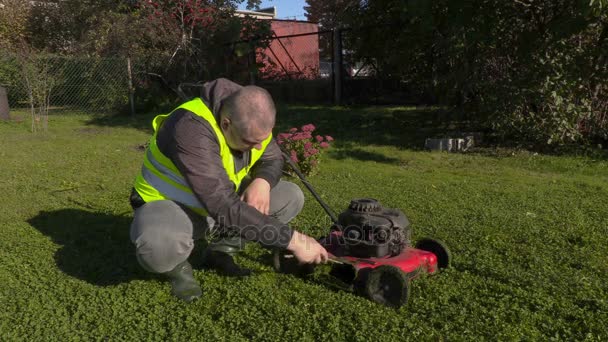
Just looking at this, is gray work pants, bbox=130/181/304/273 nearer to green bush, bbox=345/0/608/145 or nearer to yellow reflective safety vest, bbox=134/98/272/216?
yellow reflective safety vest, bbox=134/98/272/216

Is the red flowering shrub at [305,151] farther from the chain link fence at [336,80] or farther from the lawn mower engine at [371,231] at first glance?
the chain link fence at [336,80]

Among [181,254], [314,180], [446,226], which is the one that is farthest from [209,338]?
[314,180]

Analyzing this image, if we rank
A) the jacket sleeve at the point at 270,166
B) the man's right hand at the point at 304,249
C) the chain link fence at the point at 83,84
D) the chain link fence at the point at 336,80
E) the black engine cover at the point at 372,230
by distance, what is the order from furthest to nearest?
the chain link fence at the point at 83,84, the chain link fence at the point at 336,80, the jacket sleeve at the point at 270,166, the black engine cover at the point at 372,230, the man's right hand at the point at 304,249

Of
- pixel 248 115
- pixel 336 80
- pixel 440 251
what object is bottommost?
pixel 440 251

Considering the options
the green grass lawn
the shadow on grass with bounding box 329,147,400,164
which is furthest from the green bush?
the shadow on grass with bounding box 329,147,400,164

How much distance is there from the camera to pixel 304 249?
2670 mm

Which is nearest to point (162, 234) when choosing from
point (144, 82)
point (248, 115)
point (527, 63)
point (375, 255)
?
point (248, 115)

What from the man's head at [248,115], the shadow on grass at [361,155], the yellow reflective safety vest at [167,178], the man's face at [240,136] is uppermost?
the man's head at [248,115]

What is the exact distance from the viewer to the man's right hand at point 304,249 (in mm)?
2645

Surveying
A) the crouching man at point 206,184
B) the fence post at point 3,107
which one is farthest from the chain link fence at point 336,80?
the crouching man at point 206,184

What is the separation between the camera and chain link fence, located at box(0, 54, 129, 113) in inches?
506

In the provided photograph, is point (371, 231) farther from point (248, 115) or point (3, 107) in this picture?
point (3, 107)

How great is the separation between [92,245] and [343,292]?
1902 millimetres

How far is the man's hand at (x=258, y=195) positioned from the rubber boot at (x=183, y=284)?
49cm
